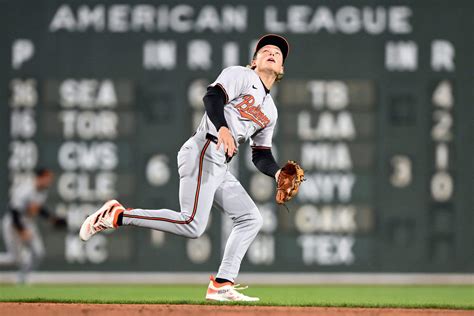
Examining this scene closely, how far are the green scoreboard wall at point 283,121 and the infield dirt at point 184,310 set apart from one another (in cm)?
447

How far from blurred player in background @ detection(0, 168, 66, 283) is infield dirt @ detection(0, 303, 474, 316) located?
4.47 meters

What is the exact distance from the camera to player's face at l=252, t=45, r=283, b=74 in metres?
5.54

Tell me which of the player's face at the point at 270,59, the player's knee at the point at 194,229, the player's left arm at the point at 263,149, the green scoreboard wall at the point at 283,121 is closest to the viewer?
the player's knee at the point at 194,229

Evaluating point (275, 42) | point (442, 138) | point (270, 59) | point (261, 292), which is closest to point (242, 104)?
point (270, 59)

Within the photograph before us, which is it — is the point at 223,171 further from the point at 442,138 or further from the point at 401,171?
the point at 442,138

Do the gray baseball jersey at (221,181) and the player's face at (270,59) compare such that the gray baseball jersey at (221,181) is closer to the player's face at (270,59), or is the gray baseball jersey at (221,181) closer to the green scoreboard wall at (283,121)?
the player's face at (270,59)

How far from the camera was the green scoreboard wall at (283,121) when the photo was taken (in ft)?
31.7

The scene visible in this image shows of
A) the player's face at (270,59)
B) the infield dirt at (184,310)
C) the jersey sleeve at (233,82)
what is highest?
the player's face at (270,59)

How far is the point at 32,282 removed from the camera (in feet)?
34.8

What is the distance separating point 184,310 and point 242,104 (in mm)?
1168

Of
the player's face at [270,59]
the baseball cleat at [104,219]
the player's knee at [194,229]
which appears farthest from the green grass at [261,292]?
the player's face at [270,59]

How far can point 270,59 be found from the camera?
5.54 metres

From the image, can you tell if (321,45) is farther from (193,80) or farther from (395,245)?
(395,245)

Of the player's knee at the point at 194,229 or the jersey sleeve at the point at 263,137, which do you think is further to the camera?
the jersey sleeve at the point at 263,137
